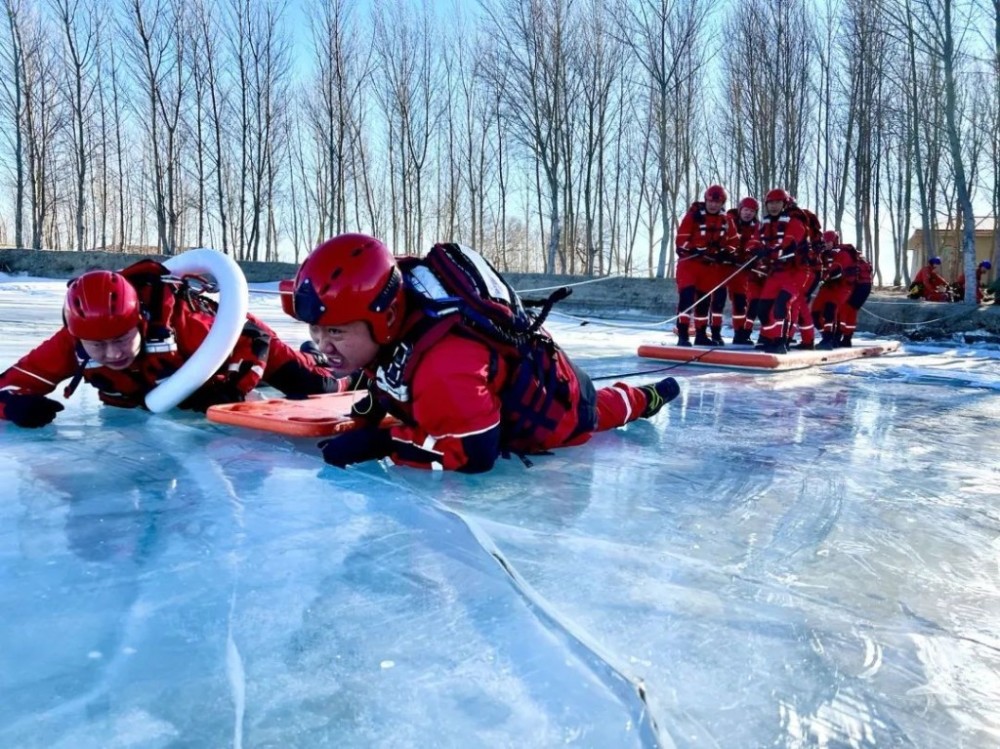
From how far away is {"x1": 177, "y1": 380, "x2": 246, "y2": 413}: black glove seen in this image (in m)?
3.64

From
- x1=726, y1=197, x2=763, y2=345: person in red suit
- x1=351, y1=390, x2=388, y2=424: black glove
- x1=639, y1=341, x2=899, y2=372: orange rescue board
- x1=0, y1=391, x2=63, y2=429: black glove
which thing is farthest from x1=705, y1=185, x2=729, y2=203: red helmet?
x1=0, y1=391, x2=63, y2=429: black glove

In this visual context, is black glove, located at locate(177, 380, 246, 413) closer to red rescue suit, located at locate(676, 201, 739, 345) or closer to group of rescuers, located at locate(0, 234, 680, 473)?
group of rescuers, located at locate(0, 234, 680, 473)

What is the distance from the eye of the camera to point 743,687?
125 centimetres

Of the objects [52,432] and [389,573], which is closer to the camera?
[389,573]

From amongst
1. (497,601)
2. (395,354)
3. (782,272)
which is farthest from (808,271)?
(497,601)

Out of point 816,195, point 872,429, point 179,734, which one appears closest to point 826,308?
point 872,429

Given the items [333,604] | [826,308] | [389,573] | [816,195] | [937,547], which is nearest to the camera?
[333,604]

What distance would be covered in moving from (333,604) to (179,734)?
0.44 meters

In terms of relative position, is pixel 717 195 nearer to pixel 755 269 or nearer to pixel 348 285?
pixel 755 269

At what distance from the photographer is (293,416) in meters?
3.18

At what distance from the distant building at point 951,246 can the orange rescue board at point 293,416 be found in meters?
21.3

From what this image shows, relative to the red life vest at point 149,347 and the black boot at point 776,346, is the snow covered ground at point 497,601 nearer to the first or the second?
the red life vest at point 149,347

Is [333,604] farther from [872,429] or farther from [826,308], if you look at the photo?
[826,308]

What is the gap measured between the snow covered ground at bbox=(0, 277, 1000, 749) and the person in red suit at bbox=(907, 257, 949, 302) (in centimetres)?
1282
